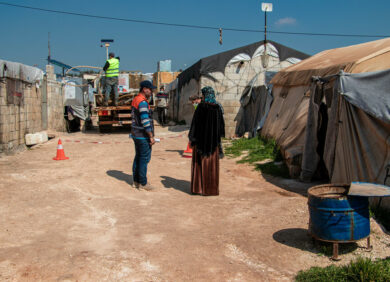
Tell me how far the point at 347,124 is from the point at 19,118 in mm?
8844

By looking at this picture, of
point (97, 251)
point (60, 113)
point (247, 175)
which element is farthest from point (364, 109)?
point (60, 113)

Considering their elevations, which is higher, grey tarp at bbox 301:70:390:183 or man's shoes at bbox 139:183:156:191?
grey tarp at bbox 301:70:390:183

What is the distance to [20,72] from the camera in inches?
403

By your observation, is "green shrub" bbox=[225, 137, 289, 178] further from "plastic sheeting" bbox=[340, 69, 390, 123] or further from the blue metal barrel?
the blue metal barrel

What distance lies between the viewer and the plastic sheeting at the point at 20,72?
906 cm

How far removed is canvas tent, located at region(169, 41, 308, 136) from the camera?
542 inches

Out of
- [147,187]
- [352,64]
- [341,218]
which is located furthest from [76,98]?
[341,218]

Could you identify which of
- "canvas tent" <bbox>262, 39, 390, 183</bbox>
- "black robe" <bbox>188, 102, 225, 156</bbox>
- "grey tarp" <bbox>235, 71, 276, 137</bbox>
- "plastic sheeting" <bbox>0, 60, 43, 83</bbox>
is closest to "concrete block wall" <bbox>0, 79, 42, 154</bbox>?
"plastic sheeting" <bbox>0, 60, 43, 83</bbox>

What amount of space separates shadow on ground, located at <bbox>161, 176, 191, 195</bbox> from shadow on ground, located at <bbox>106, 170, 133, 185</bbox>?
65 centimetres

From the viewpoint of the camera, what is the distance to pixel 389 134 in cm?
480

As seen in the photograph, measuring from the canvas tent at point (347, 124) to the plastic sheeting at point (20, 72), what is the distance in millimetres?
7165

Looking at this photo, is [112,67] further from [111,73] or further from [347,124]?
[347,124]

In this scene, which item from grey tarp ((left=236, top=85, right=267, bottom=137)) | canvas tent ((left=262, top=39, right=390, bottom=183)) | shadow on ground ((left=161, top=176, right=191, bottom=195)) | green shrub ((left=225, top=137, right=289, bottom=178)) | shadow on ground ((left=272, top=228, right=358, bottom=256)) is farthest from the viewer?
grey tarp ((left=236, top=85, right=267, bottom=137))

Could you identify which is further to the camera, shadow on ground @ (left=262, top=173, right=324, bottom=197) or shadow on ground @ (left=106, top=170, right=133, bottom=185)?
shadow on ground @ (left=106, top=170, right=133, bottom=185)
